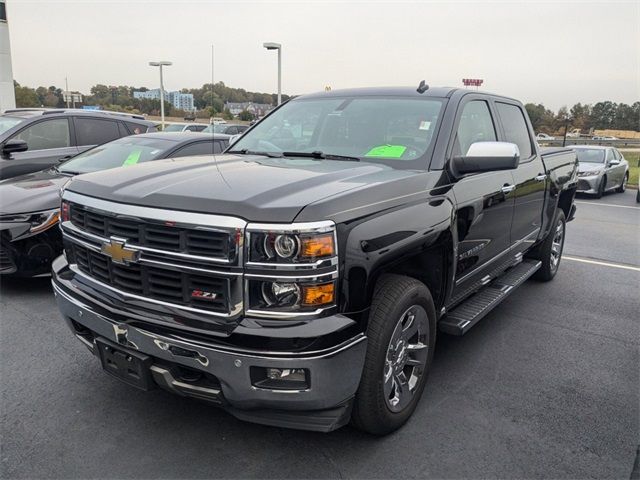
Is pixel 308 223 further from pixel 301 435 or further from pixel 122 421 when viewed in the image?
pixel 122 421

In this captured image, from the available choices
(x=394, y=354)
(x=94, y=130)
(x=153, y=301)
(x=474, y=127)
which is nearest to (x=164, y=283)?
(x=153, y=301)

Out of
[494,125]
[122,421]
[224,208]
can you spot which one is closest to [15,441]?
[122,421]

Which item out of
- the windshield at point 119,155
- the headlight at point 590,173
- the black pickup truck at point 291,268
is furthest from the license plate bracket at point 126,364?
the headlight at point 590,173

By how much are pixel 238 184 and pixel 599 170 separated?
1545 centimetres

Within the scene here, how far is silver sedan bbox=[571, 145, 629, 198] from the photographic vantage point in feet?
49.9

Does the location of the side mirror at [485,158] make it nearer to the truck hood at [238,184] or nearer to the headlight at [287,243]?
the truck hood at [238,184]

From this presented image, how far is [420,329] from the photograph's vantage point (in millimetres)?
3102

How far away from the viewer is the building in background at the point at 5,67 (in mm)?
14680

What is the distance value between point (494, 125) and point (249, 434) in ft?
10.3

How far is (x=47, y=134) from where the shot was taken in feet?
25.4

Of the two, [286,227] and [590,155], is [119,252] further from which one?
[590,155]

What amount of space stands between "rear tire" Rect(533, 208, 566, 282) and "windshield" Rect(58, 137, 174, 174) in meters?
4.42

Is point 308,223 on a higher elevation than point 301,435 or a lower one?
higher

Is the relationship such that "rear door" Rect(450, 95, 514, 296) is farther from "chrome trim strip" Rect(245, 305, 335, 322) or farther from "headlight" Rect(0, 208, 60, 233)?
"headlight" Rect(0, 208, 60, 233)
